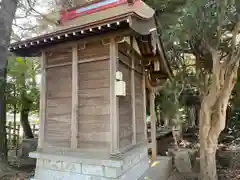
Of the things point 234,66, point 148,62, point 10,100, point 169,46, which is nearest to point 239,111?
point 234,66

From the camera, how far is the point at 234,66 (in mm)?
6688

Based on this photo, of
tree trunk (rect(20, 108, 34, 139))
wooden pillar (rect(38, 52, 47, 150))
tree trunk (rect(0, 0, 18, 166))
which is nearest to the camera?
wooden pillar (rect(38, 52, 47, 150))

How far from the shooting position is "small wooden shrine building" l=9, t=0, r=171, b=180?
4.14 metres

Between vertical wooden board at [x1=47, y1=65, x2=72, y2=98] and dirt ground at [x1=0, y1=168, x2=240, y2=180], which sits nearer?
vertical wooden board at [x1=47, y1=65, x2=72, y2=98]

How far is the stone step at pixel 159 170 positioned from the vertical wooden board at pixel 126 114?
1501mm

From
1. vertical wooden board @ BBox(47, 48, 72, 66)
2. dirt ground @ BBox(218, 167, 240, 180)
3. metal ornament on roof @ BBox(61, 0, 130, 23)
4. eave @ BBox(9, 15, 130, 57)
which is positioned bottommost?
dirt ground @ BBox(218, 167, 240, 180)

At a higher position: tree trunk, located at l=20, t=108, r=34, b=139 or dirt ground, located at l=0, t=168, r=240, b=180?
tree trunk, located at l=20, t=108, r=34, b=139

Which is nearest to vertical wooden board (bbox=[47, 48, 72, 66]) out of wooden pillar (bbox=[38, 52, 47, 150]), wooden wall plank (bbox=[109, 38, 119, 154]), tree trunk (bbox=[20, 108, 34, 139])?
wooden pillar (bbox=[38, 52, 47, 150])

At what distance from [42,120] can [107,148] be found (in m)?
1.65

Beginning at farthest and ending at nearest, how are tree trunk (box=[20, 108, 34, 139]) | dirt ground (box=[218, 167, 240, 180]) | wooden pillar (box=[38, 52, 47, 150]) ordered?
tree trunk (box=[20, 108, 34, 139])
dirt ground (box=[218, 167, 240, 180])
wooden pillar (box=[38, 52, 47, 150])

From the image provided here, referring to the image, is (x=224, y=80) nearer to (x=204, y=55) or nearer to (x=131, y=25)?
(x=204, y=55)

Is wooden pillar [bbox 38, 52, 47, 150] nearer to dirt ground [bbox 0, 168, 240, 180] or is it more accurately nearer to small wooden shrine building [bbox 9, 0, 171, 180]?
small wooden shrine building [bbox 9, 0, 171, 180]

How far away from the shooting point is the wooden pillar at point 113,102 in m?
4.12

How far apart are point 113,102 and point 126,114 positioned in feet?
2.61
